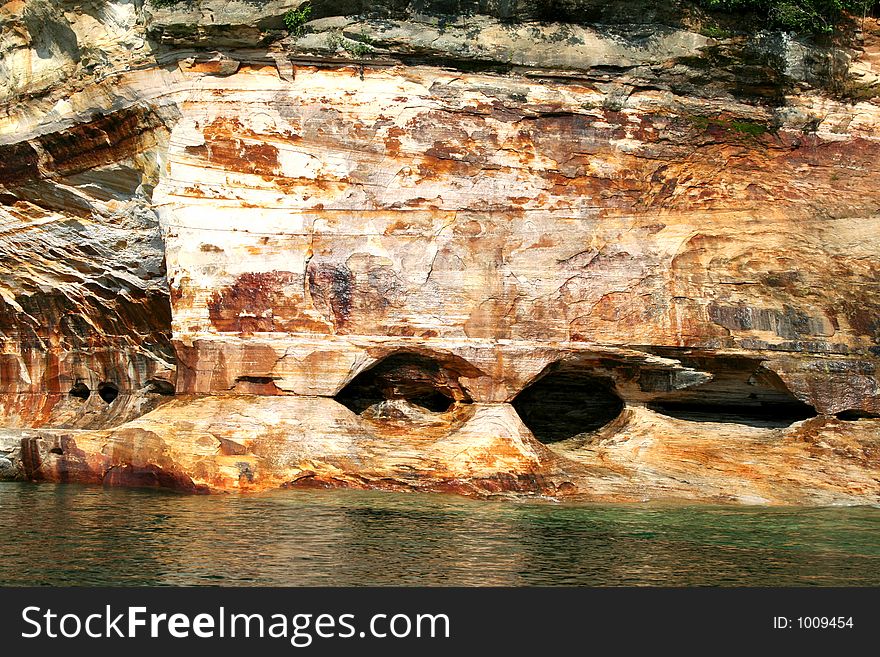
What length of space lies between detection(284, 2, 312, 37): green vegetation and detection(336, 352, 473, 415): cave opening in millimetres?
4084

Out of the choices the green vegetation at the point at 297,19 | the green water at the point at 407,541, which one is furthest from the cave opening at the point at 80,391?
the green vegetation at the point at 297,19

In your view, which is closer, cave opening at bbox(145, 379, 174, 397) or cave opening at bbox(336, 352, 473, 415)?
cave opening at bbox(336, 352, 473, 415)

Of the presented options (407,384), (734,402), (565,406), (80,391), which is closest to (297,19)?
(407,384)

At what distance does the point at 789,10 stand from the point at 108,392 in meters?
11.4

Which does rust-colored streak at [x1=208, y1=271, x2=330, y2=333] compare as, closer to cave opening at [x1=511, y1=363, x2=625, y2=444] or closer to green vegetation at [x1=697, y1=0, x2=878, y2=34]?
cave opening at [x1=511, y1=363, x2=625, y2=444]

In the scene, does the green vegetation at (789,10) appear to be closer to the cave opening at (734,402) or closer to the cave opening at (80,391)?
the cave opening at (734,402)

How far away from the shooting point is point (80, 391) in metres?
14.9

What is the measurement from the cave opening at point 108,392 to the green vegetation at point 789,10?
10.1m

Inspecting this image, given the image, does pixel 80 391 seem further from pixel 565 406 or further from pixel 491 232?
pixel 565 406

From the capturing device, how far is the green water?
6.37 meters

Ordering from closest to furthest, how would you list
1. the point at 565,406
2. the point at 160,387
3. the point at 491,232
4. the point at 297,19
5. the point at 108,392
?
1. the point at 297,19
2. the point at 491,232
3. the point at 565,406
4. the point at 160,387
5. the point at 108,392

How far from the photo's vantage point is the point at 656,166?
12.0 metres

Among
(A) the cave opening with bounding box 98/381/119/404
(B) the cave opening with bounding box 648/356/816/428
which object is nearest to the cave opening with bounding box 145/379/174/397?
(A) the cave opening with bounding box 98/381/119/404

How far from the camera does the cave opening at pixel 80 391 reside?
14789 mm
